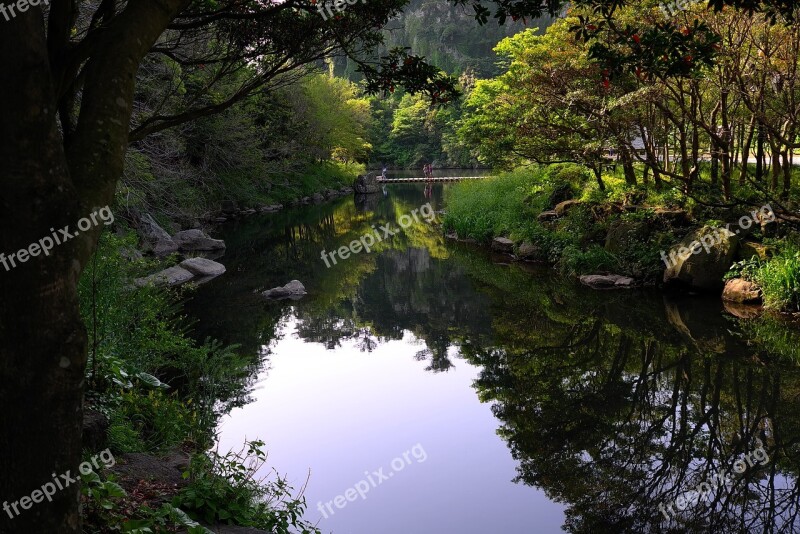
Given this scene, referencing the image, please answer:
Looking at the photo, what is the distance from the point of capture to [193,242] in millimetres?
19453

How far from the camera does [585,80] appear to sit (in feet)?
46.4

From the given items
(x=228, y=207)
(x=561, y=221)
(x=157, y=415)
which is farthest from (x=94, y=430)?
(x=228, y=207)

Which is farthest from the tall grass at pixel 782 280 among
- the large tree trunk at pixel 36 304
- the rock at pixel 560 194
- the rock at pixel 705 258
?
the large tree trunk at pixel 36 304

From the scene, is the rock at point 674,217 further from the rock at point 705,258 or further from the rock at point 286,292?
the rock at point 286,292

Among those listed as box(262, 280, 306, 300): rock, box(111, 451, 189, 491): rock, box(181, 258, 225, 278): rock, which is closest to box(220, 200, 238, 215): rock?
box(181, 258, 225, 278): rock

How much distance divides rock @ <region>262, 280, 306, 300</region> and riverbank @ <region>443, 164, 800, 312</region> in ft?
19.8

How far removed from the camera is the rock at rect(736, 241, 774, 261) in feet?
37.3

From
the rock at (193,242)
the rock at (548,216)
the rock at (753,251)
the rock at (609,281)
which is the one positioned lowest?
the rock at (753,251)

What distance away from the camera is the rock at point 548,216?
1716 centimetres

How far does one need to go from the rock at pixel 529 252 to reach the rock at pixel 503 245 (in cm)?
66

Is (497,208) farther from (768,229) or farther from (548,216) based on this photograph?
(768,229)

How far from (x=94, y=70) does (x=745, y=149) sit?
44.9 feet

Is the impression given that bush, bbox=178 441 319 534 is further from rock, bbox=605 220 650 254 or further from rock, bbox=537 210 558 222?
rock, bbox=537 210 558 222

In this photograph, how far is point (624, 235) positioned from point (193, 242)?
40.7ft
